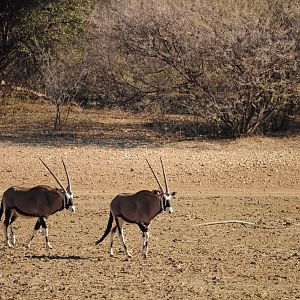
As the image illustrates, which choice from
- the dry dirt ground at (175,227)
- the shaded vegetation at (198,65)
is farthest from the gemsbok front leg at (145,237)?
the shaded vegetation at (198,65)

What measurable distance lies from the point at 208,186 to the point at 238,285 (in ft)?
31.6

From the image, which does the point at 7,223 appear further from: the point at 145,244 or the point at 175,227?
the point at 175,227

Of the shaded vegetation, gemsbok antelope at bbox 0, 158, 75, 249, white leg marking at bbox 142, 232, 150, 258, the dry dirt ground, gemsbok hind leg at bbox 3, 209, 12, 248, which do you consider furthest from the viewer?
the shaded vegetation

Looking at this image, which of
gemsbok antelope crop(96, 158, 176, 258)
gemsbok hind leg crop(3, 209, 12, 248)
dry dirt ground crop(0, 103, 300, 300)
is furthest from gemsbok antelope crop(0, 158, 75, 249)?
gemsbok antelope crop(96, 158, 176, 258)

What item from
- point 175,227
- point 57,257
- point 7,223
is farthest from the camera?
point 175,227

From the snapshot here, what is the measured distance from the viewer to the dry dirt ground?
39.2 ft

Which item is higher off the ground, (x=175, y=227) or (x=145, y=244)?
(x=145, y=244)

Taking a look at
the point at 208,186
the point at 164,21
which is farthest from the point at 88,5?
the point at 208,186

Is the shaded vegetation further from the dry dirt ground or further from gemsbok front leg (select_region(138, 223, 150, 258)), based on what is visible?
gemsbok front leg (select_region(138, 223, 150, 258))

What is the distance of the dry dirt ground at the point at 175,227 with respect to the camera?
11945mm

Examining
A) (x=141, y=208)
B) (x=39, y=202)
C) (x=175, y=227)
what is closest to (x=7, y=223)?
(x=39, y=202)

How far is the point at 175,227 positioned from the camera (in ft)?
54.6

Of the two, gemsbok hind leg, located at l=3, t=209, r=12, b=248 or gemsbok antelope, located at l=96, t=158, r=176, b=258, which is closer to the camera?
gemsbok antelope, located at l=96, t=158, r=176, b=258

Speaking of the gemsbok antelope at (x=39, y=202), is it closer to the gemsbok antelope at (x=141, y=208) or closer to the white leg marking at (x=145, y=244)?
the gemsbok antelope at (x=141, y=208)
